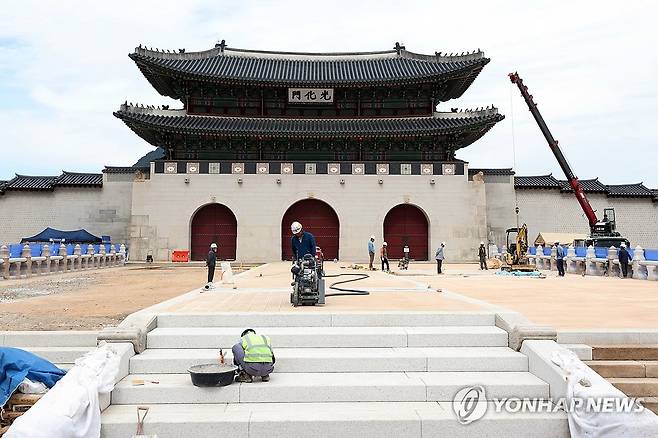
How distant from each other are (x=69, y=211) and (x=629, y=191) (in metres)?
40.6

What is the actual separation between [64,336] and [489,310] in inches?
269

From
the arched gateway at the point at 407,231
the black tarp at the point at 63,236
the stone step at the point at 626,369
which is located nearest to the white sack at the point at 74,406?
the stone step at the point at 626,369

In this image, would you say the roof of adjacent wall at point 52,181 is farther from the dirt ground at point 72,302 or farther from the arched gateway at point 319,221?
the dirt ground at point 72,302

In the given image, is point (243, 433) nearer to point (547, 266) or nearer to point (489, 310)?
point (489, 310)

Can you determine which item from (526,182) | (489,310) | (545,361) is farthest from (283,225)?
(545,361)

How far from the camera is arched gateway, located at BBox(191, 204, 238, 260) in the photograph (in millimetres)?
30969

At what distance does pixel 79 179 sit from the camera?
3259 centimetres

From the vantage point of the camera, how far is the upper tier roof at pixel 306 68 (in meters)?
30.7

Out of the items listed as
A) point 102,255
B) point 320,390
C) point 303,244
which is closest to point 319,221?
point 102,255

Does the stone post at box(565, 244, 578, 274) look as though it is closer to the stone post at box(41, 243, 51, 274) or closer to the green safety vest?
the green safety vest

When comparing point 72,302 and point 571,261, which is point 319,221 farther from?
point 72,302

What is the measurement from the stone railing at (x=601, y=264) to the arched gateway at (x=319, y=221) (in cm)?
1285

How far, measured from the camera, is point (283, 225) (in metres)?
31.1

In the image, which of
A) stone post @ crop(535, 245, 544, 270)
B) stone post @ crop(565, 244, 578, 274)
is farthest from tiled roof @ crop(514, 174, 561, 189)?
stone post @ crop(565, 244, 578, 274)
